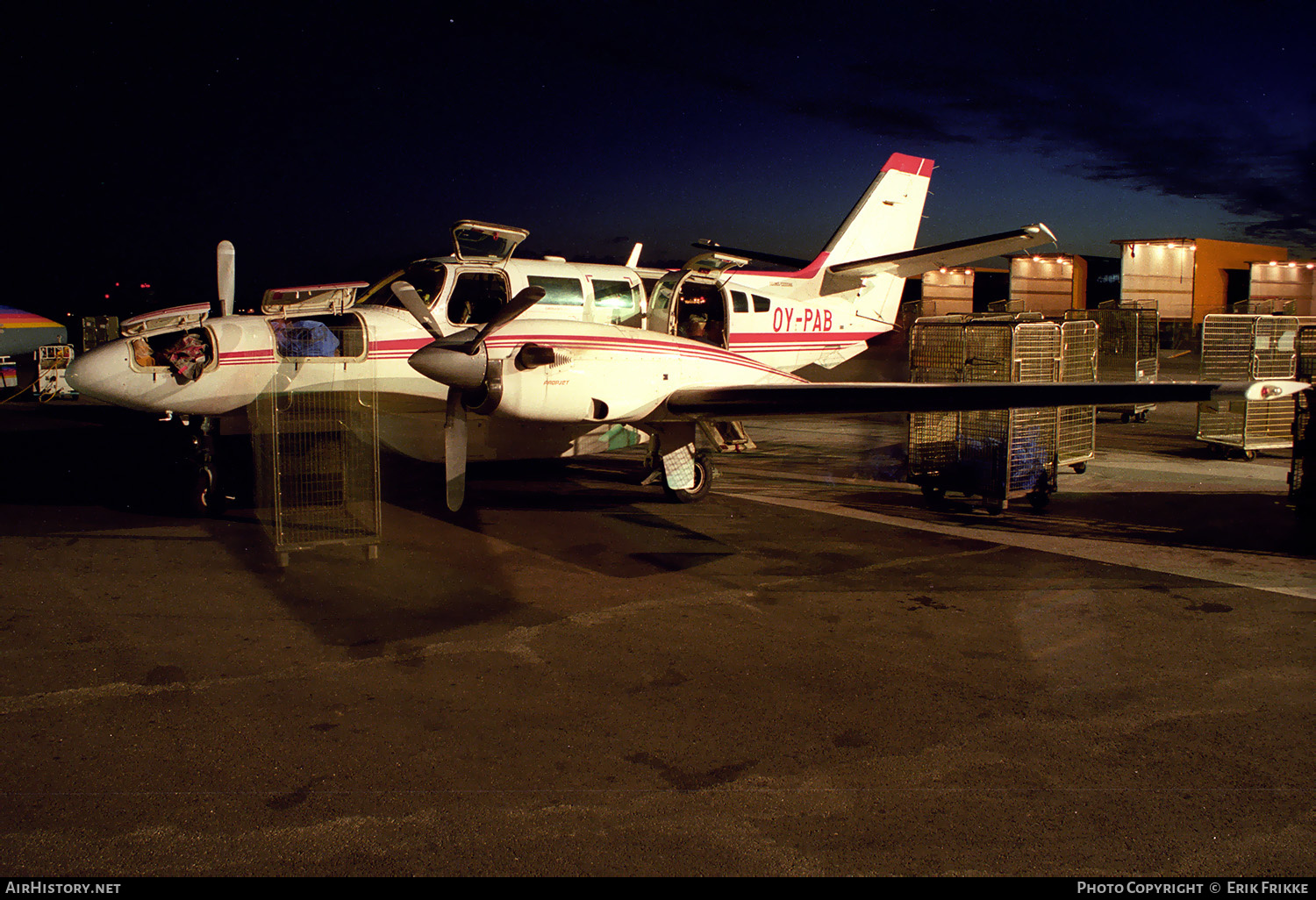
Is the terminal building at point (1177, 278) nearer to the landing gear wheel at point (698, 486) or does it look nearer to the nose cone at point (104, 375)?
the landing gear wheel at point (698, 486)

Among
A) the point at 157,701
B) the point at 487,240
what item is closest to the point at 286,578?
the point at 157,701

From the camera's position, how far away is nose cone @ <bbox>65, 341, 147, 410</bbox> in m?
8.52

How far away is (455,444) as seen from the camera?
841 centimetres

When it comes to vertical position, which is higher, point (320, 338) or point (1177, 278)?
point (1177, 278)

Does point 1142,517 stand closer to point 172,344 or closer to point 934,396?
point 934,396

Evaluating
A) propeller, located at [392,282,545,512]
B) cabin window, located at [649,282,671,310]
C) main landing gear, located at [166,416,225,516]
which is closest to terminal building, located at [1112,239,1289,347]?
cabin window, located at [649,282,671,310]

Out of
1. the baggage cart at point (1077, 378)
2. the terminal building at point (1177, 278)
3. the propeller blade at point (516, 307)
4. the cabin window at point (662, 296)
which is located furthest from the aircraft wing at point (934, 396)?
the terminal building at point (1177, 278)

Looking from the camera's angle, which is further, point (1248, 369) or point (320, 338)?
point (1248, 369)

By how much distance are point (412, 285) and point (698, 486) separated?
13.7ft

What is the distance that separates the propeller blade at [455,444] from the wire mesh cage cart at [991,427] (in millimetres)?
4919

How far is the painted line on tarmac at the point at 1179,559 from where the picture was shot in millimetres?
6680

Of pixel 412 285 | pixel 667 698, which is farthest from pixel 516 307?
pixel 667 698

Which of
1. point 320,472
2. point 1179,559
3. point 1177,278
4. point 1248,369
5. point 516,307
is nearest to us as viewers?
point 1179,559

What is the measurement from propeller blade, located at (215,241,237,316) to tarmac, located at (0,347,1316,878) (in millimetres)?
2737
